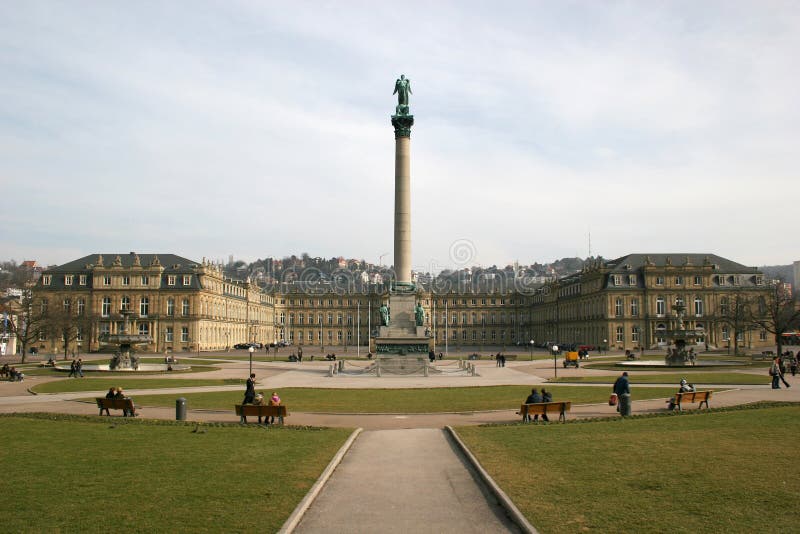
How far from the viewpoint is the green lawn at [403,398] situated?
31031 millimetres

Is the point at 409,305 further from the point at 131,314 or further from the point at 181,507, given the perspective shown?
the point at 181,507

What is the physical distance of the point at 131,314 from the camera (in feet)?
220

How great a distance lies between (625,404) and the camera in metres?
26.2

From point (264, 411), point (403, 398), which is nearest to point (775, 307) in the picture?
point (403, 398)

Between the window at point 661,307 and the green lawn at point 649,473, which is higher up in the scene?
the window at point 661,307

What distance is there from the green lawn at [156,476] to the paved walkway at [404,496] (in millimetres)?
735

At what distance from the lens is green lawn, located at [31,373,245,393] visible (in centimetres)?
4138

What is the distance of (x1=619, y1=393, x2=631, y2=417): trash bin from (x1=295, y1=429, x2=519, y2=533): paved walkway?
1001 centimetres

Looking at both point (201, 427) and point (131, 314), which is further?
point (131, 314)

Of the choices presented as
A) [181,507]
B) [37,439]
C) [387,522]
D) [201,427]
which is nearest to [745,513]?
[387,522]

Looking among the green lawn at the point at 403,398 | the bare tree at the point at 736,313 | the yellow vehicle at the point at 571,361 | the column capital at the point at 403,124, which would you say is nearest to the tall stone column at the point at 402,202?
the column capital at the point at 403,124

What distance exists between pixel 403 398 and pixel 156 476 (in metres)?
21.7

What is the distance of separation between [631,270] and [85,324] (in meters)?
91.7

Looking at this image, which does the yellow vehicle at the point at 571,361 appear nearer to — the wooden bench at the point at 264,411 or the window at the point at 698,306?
the wooden bench at the point at 264,411
